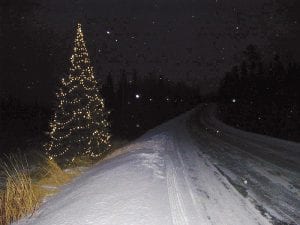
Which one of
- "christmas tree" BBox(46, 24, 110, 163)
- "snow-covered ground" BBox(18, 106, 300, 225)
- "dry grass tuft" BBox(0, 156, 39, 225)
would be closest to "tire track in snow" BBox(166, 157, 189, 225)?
"snow-covered ground" BBox(18, 106, 300, 225)

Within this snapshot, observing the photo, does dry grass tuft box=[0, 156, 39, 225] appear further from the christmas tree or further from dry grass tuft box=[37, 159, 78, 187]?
the christmas tree

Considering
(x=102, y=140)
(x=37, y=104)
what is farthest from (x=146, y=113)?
(x=37, y=104)

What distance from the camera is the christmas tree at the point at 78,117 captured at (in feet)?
74.3

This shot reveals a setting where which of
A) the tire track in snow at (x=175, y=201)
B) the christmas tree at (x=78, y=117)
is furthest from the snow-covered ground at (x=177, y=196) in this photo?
the christmas tree at (x=78, y=117)

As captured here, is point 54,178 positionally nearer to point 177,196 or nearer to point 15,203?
point 15,203

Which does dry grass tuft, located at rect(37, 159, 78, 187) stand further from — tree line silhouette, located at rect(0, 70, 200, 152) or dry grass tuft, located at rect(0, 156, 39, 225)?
tree line silhouette, located at rect(0, 70, 200, 152)

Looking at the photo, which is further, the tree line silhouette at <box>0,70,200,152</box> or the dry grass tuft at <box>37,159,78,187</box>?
the tree line silhouette at <box>0,70,200,152</box>

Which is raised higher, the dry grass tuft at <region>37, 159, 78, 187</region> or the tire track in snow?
the tire track in snow

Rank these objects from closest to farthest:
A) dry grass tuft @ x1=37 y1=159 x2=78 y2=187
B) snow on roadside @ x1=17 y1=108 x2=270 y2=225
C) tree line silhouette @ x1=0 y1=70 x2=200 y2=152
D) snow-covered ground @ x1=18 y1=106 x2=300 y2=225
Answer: snow on roadside @ x1=17 y1=108 x2=270 y2=225
snow-covered ground @ x1=18 y1=106 x2=300 y2=225
dry grass tuft @ x1=37 y1=159 x2=78 y2=187
tree line silhouette @ x1=0 y1=70 x2=200 y2=152

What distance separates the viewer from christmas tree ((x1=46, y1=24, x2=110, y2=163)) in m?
22.7

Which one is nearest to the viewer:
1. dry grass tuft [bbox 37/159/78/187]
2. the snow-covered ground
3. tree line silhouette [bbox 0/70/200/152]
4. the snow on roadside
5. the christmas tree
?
the snow on roadside

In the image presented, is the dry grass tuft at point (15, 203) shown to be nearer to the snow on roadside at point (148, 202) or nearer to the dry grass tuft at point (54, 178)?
the snow on roadside at point (148, 202)

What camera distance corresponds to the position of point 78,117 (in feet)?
75.1

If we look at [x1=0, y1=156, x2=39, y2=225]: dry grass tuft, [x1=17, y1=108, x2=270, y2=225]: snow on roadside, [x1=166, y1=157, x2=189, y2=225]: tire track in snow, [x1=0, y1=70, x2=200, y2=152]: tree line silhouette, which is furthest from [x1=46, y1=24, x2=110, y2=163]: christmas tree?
[x1=0, y1=156, x2=39, y2=225]: dry grass tuft
